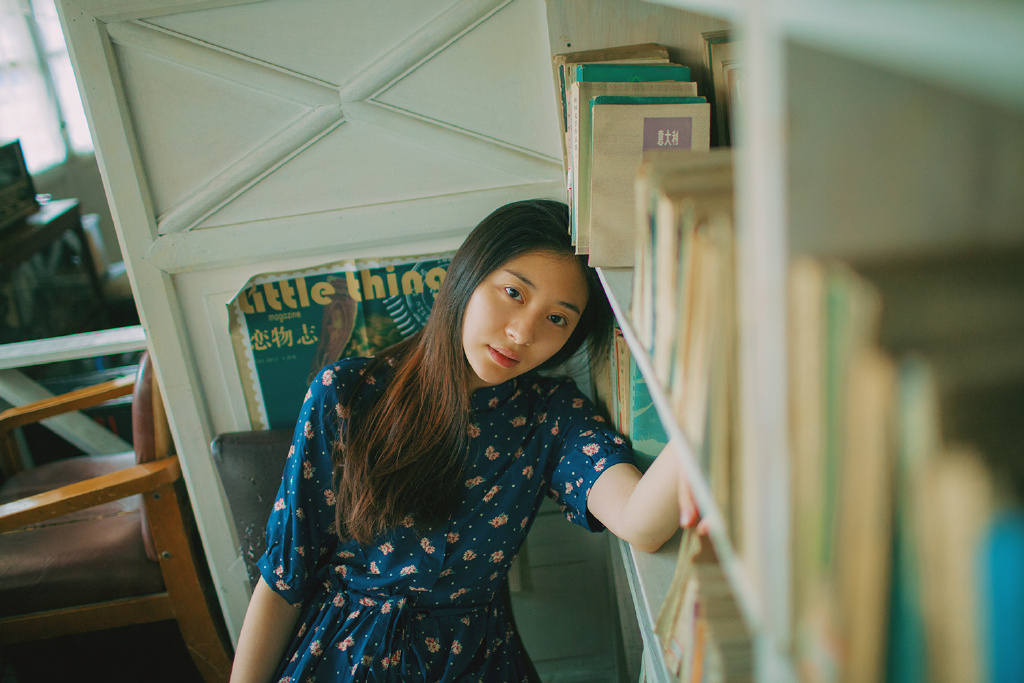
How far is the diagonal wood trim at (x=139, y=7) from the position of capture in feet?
4.45

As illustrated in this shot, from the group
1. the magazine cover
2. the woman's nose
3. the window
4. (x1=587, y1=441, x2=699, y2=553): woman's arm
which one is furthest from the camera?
the window

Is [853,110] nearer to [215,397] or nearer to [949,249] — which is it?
[949,249]

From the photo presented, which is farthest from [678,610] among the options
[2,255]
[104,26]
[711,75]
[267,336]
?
[2,255]

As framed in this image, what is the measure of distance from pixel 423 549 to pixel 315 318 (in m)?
0.63

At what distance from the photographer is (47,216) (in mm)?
3383

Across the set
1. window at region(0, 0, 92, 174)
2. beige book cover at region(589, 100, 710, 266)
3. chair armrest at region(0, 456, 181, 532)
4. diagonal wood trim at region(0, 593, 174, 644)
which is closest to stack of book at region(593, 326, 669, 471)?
beige book cover at region(589, 100, 710, 266)

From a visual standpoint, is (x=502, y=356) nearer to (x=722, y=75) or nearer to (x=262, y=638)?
(x=722, y=75)

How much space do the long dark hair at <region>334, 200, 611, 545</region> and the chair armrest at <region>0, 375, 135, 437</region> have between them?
1082 millimetres

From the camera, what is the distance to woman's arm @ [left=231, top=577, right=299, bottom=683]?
1.33m

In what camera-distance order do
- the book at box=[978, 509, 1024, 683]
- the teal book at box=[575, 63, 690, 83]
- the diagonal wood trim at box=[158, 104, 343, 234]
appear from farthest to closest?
the diagonal wood trim at box=[158, 104, 343, 234] < the teal book at box=[575, 63, 690, 83] < the book at box=[978, 509, 1024, 683]

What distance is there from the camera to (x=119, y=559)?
1.78 m

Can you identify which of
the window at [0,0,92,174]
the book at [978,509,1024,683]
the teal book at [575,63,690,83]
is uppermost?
the window at [0,0,92,174]

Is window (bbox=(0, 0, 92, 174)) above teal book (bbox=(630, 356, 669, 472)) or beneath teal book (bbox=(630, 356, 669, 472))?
above

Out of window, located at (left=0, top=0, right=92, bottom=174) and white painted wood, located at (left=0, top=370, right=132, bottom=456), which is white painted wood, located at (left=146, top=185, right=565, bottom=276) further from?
window, located at (left=0, top=0, right=92, bottom=174)
